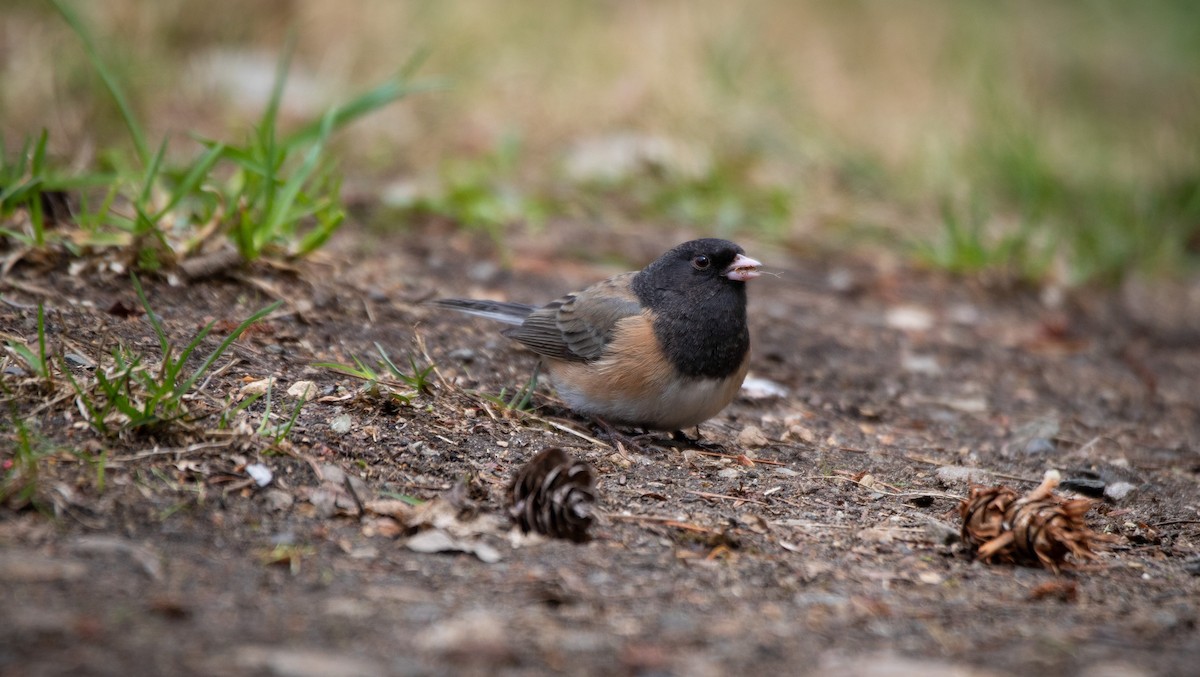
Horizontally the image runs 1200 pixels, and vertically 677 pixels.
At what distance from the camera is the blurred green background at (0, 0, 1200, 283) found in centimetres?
579

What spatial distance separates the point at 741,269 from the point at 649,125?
3312 millimetres

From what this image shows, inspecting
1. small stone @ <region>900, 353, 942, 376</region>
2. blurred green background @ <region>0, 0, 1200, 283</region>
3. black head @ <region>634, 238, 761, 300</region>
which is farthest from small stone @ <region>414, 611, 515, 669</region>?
blurred green background @ <region>0, 0, 1200, 283</region>

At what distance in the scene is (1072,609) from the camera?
7.71 ft

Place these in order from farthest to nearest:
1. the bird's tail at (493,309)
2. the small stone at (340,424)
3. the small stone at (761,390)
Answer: the small stone at (761,390), the bird's tail at (493,309), the small stone at (340,424)

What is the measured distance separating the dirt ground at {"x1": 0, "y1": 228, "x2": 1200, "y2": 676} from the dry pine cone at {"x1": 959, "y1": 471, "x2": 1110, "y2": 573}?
0.20 ft

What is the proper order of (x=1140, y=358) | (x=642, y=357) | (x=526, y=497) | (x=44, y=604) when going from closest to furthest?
(x=44, y=604) → (x=526, y=497) → (x=642, y=357) → (x=1140, y=358)

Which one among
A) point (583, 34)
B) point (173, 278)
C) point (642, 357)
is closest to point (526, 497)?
point (642, 357)

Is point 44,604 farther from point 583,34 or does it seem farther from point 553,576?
point 583,34

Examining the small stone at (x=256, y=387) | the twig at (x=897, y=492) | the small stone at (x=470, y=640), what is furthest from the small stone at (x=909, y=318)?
the small stone at (x=470, y=640)

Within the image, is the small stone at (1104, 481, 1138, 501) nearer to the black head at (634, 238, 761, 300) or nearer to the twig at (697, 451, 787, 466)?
the twig at (697, 451, 787, 466)

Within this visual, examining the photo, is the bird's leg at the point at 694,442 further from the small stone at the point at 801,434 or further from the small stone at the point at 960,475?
the small stone at the point at 960,475

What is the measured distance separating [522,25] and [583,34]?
444mm

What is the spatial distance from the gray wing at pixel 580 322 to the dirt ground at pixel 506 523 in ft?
0.63

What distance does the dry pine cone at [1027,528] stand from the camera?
2.61 meters
